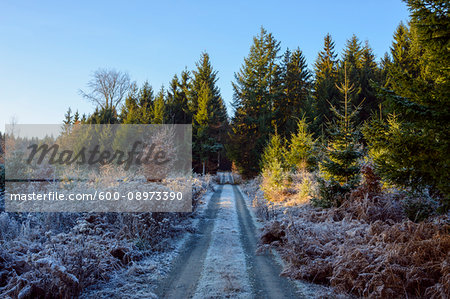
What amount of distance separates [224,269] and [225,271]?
12 cm

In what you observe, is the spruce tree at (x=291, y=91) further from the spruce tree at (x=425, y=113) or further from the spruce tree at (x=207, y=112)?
the spruce tree at (x=425, y=113)

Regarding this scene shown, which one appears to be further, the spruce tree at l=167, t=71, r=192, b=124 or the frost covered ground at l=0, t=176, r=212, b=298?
the spruce tree at l=167, t=71, r=192, b=124

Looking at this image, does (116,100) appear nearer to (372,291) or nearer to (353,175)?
(353,175)

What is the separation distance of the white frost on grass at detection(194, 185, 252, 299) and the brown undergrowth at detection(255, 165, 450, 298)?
3.15 feet

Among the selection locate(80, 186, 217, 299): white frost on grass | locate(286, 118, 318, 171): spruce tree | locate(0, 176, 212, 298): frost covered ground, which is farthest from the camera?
locate(286, 118, 318, 171): spruce tree

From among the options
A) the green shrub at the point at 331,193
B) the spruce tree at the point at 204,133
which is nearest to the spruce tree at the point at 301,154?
the green shrub at the point at 331,193

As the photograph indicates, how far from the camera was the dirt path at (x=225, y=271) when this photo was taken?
4.38 meters

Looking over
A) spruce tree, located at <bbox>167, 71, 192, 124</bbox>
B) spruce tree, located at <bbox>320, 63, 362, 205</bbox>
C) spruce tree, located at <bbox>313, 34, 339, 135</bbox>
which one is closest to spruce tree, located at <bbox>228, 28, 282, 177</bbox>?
spruce tree, located at <bbox>313, 34, 339, 135</bbox>

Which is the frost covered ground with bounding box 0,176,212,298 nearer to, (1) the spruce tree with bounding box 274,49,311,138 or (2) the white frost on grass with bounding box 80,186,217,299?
(2) the white frost on grass with bounding box 80,186,217,299

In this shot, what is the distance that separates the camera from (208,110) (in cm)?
3116

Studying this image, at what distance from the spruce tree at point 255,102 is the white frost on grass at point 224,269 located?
19.2 meters

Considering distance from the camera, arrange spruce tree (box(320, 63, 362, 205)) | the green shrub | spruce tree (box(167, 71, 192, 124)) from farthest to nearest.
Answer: spruce tree (box(167, 71, 192, 124)) → spruce tree (box(320, 63, 362, 205)) → the green shrub

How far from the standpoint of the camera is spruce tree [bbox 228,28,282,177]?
1092 inches

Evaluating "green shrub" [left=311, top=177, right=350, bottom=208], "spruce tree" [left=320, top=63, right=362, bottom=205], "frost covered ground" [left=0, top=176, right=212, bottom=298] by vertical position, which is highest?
"spruce tree" [left=320, top=63, right=362, bottom=205]
